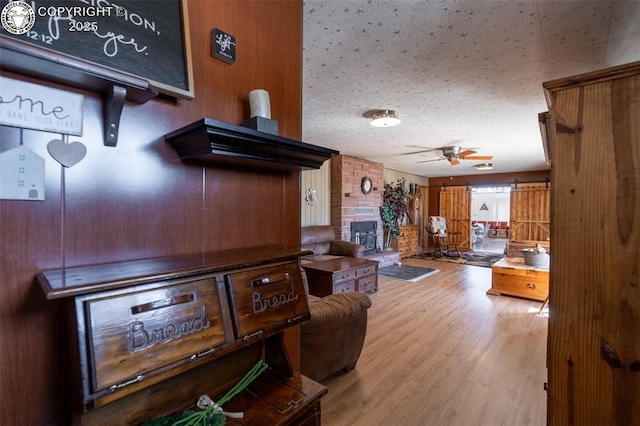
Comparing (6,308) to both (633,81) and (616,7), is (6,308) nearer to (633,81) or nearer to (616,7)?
(633,81)

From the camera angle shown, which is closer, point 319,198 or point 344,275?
point 344,275

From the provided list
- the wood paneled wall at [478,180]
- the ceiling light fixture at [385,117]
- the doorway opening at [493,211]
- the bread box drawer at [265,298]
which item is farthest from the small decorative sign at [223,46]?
the doorway opening at [493,211]

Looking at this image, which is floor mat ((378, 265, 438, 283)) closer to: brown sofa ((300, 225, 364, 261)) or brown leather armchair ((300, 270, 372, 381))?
brown sofa ((300, 225, 364, 261))

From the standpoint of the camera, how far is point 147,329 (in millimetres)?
631

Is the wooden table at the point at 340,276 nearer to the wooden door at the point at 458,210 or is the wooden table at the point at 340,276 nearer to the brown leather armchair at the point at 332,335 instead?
the brown leather armchair at the point at 332,335

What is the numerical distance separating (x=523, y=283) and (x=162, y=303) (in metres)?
4.98

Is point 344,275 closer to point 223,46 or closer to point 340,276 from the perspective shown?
point 340,276

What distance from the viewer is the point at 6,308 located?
0.61m

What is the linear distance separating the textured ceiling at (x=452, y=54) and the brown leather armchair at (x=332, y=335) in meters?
1.83

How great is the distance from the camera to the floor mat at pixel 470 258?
276 inches

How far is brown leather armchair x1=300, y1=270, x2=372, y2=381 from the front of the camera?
6.68 feet

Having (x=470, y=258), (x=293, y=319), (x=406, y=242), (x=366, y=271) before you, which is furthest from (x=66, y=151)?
(x=470, y=258)

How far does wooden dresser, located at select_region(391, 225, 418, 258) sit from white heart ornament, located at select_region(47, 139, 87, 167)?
24.5 feet

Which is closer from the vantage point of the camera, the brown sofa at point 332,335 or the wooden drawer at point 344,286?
the brown sofa at point 332,335
